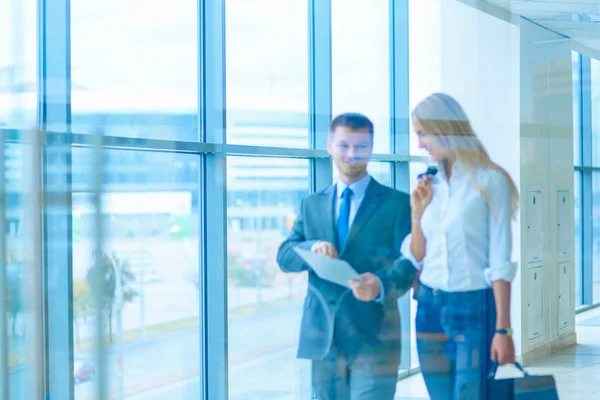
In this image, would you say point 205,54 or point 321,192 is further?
point 205,54

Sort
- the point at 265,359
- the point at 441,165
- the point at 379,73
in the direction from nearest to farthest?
the point at 441,165, the point at 379,73, the point at 265,359

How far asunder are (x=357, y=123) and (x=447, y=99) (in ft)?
Answer: 1.62

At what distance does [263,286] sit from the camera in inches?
190

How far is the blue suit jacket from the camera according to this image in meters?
4.30

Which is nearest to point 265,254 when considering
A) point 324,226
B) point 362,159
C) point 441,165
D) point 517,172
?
point 324,226

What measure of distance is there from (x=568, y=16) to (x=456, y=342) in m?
1.94

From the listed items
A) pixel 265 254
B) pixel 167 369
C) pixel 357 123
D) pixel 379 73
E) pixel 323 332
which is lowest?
pixel 167 369

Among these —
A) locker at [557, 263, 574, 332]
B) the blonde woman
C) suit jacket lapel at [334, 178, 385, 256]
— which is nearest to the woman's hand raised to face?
the blonde woman

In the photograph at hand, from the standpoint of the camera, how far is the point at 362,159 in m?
4.34

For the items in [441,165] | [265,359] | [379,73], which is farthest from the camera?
[265,359]

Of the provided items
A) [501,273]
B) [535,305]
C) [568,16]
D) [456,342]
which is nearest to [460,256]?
[501,273]

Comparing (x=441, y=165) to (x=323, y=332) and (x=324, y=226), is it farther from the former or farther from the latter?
(x=323, y=332)

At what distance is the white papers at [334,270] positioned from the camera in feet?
14.3

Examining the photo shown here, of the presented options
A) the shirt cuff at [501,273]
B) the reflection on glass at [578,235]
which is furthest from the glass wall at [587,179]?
the shirt cuff at [501,273]
